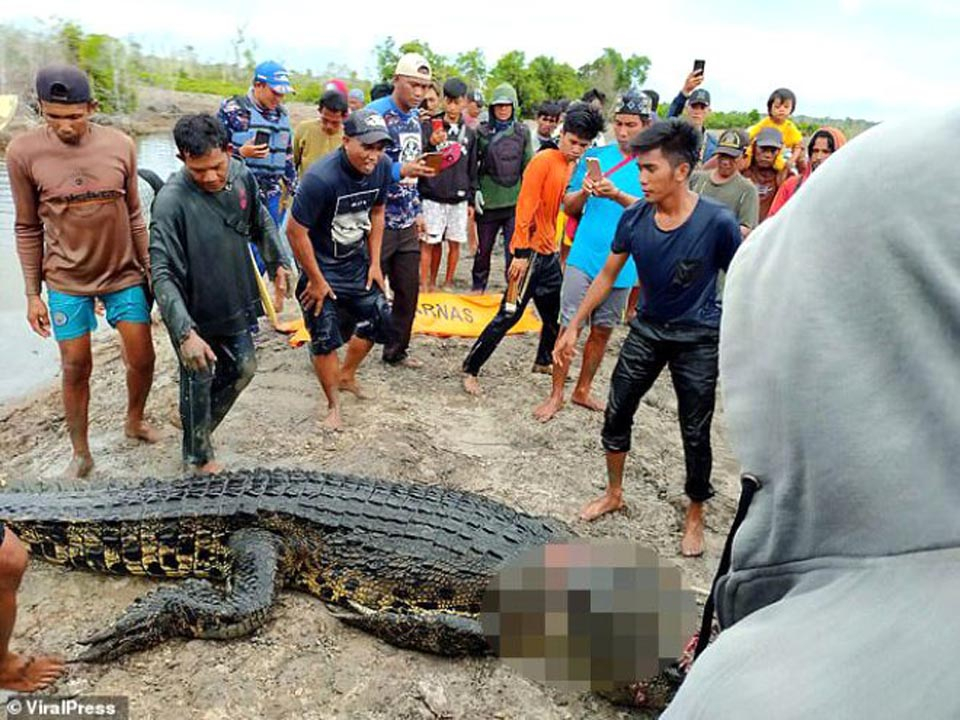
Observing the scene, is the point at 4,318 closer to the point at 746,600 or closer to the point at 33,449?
the point at 33,449

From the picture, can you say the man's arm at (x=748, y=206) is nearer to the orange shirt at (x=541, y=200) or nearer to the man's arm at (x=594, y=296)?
the orange shirt at (x=541, y=200)

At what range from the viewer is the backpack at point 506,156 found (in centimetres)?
717

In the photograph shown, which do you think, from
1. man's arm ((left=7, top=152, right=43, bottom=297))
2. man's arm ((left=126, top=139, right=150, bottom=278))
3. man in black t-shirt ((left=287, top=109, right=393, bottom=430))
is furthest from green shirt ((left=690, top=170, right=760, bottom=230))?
man's arm ((left=7, top=152, right=43, bottom=297))

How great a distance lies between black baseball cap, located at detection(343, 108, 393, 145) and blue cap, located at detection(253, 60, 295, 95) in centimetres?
157

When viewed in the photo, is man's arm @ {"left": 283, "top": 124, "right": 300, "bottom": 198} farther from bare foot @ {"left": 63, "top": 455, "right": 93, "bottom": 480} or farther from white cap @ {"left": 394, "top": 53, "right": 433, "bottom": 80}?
bare foot @ {"left": 63, "top": 455, "right": 93, "bottom": 480}

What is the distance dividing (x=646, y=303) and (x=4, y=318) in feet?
23.3

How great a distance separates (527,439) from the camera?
4.84m

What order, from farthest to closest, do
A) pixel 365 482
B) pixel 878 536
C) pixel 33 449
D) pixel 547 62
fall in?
1. pixel 547 62
2. pixel 33 449
3. pixel 365 482
4. pixel 878 536

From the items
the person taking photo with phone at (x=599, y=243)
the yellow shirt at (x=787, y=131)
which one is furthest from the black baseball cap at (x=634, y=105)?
the yellow shirt at (x=787, y=131)

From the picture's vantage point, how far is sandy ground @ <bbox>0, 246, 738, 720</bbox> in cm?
265

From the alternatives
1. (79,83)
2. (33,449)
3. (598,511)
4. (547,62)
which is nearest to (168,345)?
(33,449)

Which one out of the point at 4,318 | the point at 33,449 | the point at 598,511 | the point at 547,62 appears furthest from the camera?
the point at 547,62

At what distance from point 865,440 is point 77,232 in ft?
13.7

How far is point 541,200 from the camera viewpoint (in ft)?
16.8
